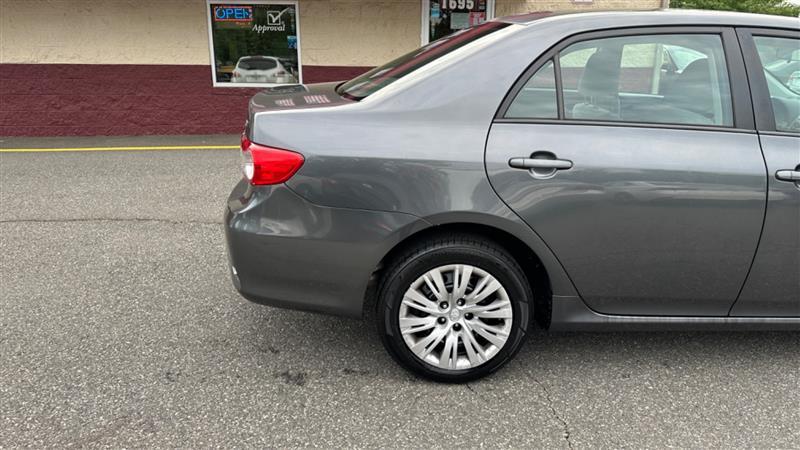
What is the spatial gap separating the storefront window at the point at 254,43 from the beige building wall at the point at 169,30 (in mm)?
150

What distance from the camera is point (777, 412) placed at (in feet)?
8.69

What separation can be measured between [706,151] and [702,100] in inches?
11.1

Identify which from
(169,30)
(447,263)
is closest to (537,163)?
(447,263)

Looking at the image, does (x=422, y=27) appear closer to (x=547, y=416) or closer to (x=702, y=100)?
(x=702, y=100)

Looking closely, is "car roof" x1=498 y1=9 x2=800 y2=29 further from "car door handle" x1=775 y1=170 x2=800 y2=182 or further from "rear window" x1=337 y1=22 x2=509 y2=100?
"car door handle" x1=775 y1=170 x2=800 y2=182

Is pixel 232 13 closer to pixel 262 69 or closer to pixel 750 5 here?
pixel 262 69

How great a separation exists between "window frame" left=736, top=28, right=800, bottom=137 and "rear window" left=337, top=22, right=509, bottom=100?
3.53ft

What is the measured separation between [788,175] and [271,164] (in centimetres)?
222

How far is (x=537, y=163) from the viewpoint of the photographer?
255 centimetres

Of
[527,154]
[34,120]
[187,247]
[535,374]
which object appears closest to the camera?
[527,154]

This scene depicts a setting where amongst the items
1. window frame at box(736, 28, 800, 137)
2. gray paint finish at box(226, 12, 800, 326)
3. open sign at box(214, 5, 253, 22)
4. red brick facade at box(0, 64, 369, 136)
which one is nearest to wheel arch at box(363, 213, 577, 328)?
gray paint finish at box(226, 12, 800, 326)

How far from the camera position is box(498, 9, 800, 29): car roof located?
2701 mm

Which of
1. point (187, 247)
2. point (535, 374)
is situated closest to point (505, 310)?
point (535, 374)

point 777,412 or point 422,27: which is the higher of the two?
point 422,27
